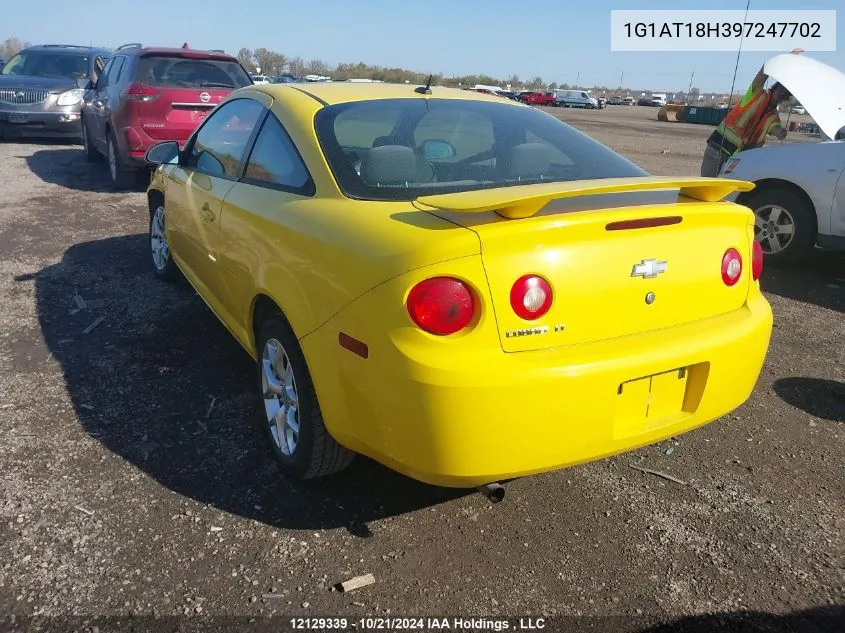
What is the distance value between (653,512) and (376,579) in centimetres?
121

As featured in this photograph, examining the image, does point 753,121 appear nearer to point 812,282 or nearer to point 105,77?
point 812,282

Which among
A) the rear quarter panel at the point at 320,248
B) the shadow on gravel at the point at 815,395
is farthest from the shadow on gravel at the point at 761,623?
the shadow on gravel at the point at 815,395

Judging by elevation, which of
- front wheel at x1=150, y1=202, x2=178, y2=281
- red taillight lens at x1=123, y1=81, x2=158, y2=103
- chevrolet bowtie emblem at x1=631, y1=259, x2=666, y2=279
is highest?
red taillight lens at x1=123, y1=81, x2=158, y2=103

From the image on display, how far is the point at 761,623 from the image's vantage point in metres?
2.25

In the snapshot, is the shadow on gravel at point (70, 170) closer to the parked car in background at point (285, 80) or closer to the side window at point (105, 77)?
the side window at point (105, 77)

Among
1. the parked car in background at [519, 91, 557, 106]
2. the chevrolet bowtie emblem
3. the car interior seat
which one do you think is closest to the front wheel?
the car interior seat

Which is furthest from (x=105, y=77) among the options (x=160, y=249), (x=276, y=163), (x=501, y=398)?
(x=501, y=398)

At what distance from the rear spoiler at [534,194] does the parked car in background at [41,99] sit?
1179 cm

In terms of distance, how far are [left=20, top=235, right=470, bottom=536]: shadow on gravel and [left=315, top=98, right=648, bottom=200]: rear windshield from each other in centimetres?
125

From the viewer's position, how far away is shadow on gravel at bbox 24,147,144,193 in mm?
9578

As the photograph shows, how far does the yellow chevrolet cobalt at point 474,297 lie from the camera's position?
6.89 ft

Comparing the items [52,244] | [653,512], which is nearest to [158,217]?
[52,244]

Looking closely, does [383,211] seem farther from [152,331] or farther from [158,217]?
[158,217]

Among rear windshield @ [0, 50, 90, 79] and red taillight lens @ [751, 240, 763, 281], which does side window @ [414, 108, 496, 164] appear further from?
rear windshield @ [0, 50, 90, 79]
